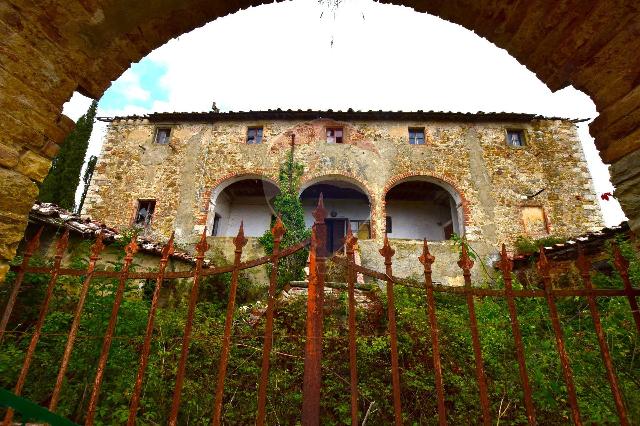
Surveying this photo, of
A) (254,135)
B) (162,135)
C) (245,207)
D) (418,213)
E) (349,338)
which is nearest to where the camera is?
(349,338)

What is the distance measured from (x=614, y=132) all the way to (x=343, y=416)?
119 inches

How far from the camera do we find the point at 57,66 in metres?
2.01

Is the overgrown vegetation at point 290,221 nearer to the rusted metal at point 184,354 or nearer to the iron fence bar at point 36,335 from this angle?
the iron fence bar at point 36,335

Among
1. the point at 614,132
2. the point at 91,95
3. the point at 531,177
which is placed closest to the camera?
the point at 614,132

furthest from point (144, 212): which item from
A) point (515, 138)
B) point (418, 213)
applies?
point (515, 138)

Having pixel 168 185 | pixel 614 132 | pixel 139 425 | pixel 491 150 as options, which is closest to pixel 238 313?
pixel 139 425

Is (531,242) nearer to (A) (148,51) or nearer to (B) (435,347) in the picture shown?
(B) (435,347)

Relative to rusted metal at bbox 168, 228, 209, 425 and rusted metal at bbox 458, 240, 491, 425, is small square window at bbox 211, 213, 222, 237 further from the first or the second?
rusted metal at bbox 458, 240, 491, 425

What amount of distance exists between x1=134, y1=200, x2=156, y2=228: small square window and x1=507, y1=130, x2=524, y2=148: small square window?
13.6m

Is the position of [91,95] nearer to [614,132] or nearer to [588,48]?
[588,48]

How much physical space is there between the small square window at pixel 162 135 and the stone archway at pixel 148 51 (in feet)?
41.6

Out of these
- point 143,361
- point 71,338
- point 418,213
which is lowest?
point 143,361

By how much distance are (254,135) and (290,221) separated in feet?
13.8

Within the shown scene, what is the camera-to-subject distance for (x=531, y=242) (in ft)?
36.8
